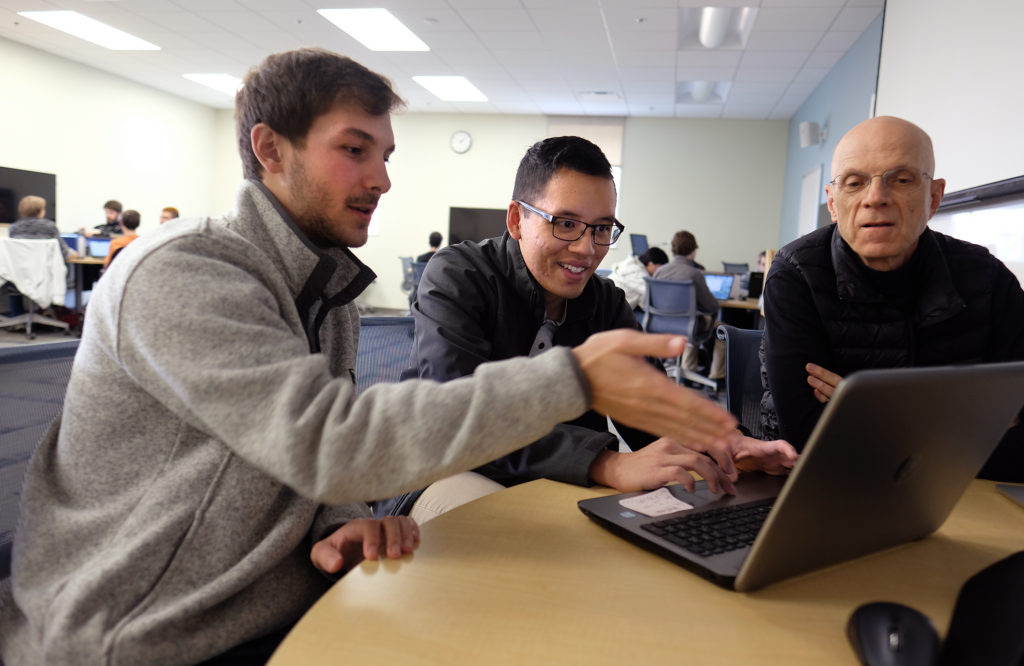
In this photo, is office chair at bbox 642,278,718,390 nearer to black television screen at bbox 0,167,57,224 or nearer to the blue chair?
the blue chair

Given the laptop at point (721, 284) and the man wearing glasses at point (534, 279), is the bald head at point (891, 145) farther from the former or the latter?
the laptop at point (721, 284)

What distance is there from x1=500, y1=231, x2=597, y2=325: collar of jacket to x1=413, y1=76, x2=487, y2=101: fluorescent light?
737cm

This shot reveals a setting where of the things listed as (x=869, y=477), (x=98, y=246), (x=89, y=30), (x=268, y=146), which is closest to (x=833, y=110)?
(x=268, y=146)

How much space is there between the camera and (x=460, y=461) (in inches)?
25.7

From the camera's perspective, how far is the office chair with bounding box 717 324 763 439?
176 cm

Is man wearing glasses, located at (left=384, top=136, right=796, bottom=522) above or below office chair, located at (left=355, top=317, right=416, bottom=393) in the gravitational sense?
above

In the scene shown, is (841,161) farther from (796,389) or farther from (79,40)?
(79,40)

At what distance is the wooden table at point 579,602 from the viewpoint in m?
0.56

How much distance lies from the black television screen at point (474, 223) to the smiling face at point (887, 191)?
776 cm

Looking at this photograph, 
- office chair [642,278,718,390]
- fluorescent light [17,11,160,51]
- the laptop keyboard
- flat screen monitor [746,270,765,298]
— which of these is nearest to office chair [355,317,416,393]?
the laptop keyboard

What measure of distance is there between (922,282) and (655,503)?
35.5 inches

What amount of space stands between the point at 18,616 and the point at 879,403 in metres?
0.92

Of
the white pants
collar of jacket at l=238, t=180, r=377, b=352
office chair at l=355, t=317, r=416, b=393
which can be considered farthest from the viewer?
office chair at l=355, t=317, r=416, b=393

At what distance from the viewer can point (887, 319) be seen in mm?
1381
